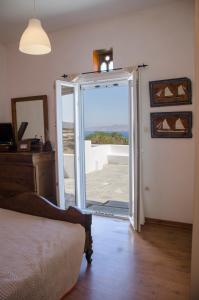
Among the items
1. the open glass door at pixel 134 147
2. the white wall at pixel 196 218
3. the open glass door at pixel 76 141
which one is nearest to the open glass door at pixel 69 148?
the open glass door at pixel 76 141

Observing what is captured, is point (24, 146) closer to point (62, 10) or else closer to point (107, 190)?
point (62, 10)

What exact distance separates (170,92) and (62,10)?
1.75 meters

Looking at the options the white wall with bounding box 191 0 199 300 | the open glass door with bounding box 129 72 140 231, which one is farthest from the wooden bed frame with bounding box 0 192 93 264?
the open glass door with bounding box 129 72 140 231

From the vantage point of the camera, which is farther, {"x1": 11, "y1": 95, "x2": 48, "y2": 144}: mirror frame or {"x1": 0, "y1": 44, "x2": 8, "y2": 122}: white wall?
{"x1": 0, "y1": 44, "x2": 8, "y2": 122}: white wall

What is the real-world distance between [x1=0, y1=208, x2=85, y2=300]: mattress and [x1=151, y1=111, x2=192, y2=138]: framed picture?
174 centimetres

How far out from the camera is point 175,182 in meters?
3.24

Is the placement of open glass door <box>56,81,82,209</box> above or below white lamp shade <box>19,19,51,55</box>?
below

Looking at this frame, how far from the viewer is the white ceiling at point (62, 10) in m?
2.97

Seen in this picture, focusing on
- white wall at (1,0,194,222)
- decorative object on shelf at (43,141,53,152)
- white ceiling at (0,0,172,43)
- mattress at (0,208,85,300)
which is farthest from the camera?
decorative object on shelf at (43,141,53,152)

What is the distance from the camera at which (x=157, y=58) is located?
3.21 meters

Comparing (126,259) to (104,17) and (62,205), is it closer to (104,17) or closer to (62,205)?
(62,205)

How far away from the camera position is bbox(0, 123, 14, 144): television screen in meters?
4.21

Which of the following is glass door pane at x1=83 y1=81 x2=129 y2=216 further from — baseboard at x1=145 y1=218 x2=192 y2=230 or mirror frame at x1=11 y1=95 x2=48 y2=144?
mirror frame at x1=11 y1=95 x2=48 y2=144

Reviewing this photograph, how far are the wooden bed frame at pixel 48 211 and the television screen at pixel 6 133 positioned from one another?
180 centimetres
